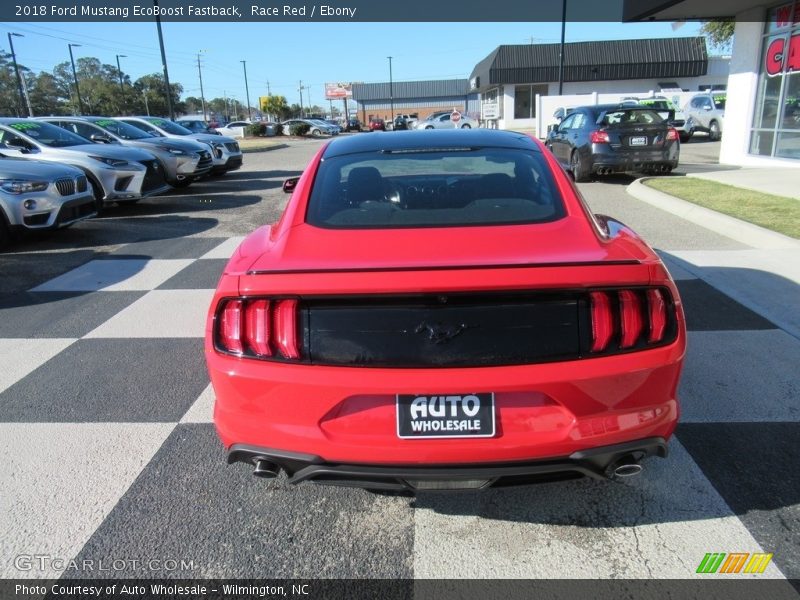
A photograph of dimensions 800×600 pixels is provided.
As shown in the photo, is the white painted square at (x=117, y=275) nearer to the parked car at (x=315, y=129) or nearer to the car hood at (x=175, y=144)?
the car hood at (x=175, y=144)

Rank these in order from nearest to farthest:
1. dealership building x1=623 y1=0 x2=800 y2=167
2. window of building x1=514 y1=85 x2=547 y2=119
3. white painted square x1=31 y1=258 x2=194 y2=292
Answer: white painted square x1=31 y1=258 x2=194 y2=292
dealership building x1=623 y1=0 x2=800 y2=167
window of building x1=514 y1=85 x2=547 y2=119

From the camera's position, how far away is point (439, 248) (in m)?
2.26

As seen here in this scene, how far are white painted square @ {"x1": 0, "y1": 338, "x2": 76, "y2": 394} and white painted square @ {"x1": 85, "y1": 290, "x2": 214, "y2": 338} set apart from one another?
27 cm

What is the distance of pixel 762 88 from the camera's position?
14.2m

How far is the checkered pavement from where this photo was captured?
7.42 ft

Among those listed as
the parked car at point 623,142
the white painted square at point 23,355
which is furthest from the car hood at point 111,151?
the parked car at point 623,142

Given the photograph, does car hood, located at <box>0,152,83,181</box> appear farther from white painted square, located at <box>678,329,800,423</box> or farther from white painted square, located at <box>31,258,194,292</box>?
white painted square, located at <box>678,329,800,423</box>

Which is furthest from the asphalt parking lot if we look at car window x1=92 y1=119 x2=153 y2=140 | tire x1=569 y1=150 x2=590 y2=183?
car window x1=92 y1=119 x2=153 y2=140

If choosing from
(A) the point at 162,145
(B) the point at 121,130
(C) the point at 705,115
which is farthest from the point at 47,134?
(C) the point at 705,115

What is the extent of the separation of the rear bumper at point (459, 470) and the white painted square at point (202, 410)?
4.18 ft

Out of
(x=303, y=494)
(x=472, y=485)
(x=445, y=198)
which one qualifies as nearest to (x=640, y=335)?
(x=472, y=485)

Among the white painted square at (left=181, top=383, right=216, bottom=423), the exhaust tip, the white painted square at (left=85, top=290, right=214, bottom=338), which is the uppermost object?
the exhaust tip

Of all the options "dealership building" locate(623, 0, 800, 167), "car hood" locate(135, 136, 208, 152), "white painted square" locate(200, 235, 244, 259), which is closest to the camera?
"white painted square" locate(200, 235, 244, 259)

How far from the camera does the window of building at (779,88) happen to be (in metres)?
13.0
